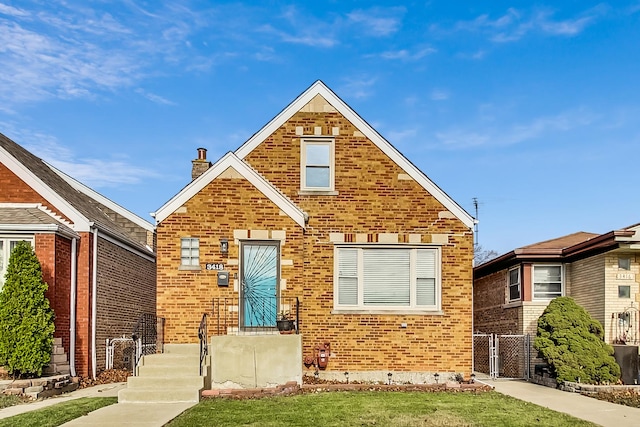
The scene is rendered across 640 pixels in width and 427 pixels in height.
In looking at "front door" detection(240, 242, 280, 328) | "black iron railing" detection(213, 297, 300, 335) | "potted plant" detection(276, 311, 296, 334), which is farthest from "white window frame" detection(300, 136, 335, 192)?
"potted plant" detection(276, 311, 296, 334)

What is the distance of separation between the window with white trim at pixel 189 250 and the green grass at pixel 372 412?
400 centimetres

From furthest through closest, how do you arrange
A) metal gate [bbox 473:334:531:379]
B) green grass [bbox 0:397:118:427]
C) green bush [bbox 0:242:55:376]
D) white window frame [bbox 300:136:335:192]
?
metal gate [bbox 473:334:531:379], white window frame [bbox 300:136:335:192], green bush [bbox 0:242:55:376], green grass [bbox 0:397:118:427]

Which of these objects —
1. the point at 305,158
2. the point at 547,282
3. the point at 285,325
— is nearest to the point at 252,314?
the point at 285,325

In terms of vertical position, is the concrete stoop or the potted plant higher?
the potted plant

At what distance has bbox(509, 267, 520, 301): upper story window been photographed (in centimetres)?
1906

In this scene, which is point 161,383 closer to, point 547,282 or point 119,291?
point 119,291

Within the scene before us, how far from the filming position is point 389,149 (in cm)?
1631

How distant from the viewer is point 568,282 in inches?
731

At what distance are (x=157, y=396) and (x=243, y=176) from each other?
5386 mm

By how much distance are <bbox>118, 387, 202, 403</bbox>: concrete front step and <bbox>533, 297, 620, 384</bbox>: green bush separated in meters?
8.55

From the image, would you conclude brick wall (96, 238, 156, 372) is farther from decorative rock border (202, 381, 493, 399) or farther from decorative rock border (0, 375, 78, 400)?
decorative rock border (202, 381, 493, 399)

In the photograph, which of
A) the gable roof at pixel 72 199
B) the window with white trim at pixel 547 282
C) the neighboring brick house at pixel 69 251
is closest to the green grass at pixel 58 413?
the neighboring brick house at pixel 69 251

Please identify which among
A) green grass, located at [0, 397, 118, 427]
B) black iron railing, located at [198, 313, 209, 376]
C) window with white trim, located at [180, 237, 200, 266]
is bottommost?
green grass, located at [0, 397, 118, 427]

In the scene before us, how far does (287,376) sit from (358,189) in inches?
194
